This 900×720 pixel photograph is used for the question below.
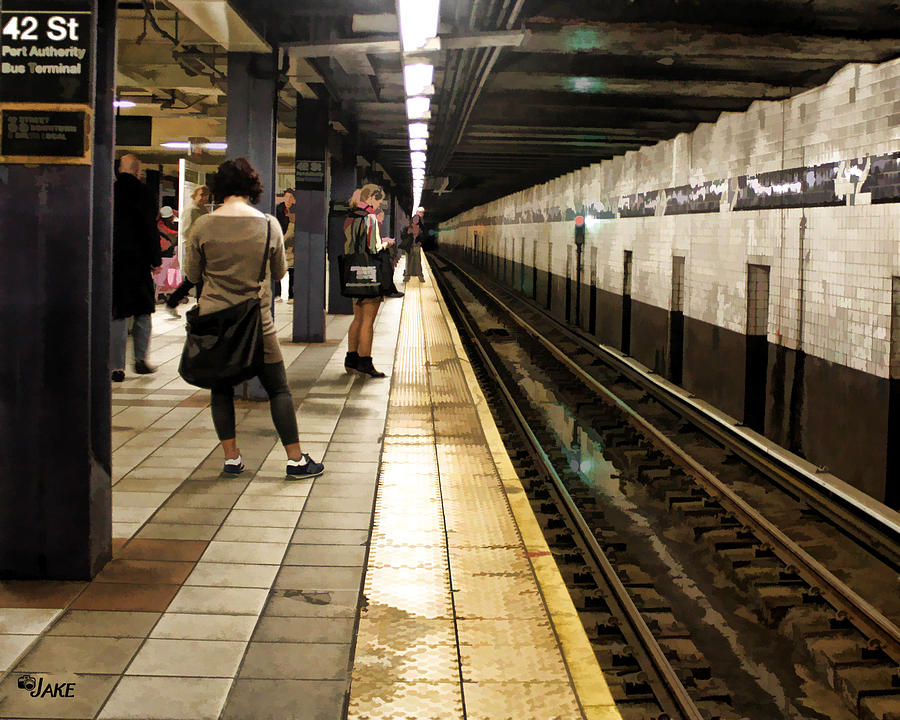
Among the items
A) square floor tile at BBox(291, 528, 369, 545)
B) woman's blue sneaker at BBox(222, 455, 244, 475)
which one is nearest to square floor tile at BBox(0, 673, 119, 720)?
square floor tile at BBox(291, 528, 369, 545)

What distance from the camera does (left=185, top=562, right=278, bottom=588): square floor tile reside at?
Result: 13.6 feet

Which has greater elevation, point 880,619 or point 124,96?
point 124,96

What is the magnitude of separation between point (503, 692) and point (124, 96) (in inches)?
576

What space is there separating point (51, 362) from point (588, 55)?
226 inches


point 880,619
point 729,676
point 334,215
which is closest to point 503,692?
point 729,676

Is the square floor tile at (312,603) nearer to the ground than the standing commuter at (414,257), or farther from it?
nearer to the ground

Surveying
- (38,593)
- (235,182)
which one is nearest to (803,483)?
(235,182)

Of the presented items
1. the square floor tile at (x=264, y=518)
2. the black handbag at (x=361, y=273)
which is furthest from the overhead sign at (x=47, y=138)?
the black handbag at (x=361, y=273)

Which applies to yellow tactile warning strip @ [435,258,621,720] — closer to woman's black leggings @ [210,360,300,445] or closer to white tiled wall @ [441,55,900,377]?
woman's black leggings @ [210,360,300,445]

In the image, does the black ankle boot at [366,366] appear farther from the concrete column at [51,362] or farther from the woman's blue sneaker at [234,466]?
the concrete column at [51,362]

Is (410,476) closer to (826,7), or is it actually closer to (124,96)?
(826,7)

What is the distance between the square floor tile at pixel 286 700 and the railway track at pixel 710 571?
1203 mm

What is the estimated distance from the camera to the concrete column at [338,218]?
16.7 m

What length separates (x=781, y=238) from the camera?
354 inches
